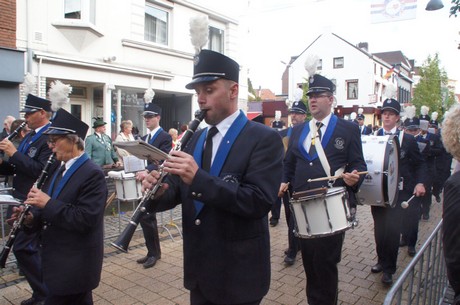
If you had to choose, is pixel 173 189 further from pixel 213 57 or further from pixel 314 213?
pixel 314 213

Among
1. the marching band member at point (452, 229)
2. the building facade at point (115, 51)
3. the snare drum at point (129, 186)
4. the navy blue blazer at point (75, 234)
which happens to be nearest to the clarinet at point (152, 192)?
the navy blue blazer at point (75, 234)

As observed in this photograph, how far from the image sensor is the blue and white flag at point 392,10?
9133 millimetres

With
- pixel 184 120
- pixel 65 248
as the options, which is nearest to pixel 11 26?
pixel 184 120

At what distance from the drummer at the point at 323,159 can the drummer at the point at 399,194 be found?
133 cm

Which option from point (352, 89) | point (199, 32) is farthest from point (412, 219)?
point (352, 89)

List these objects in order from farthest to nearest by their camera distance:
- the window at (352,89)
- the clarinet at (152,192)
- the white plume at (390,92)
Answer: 1. the window at (352,89)
2. the white plume at (390,92)
3. the clarinet at (152,192)

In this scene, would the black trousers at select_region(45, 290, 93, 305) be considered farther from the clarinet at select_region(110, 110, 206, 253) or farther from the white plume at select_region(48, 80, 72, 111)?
the white plume at select_region(48, 80, 72, 111)

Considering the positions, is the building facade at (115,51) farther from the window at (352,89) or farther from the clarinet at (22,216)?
the window at (352,89)

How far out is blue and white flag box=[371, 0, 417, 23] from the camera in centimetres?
913

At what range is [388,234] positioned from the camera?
4.98 meters

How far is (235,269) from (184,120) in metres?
14.1

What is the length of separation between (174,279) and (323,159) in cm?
268

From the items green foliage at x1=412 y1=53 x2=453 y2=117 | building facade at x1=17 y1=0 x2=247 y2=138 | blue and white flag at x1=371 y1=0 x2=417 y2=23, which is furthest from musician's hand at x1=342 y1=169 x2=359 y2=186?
green foliage at x1=412 y1=53 x2=453 y2=117

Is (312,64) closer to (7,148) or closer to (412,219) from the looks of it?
(412,219)
